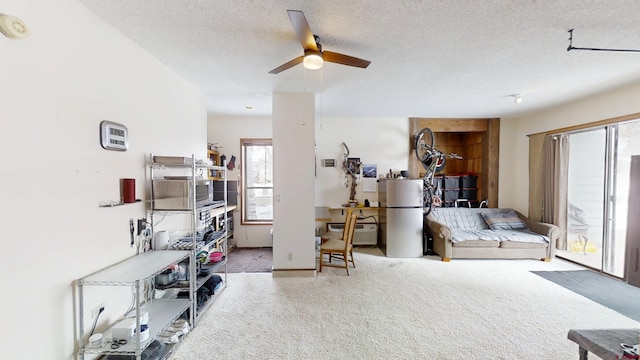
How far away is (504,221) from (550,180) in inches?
40.2

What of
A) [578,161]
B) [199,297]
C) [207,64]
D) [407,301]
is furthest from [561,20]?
[199,297]

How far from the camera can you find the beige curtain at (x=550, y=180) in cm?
428

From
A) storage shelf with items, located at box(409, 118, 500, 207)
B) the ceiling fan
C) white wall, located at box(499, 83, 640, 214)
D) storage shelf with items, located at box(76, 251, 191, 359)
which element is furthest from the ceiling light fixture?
white wall, located at box(499, 83, 640, 214)

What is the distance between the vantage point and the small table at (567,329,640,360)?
1.45 meters

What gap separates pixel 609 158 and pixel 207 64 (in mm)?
5767

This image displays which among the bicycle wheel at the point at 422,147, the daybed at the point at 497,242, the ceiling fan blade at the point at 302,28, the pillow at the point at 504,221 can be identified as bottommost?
the daybed at the point at 497,242

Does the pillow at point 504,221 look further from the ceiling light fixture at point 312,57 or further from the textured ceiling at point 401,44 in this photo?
the ceiling light fixture at point 312,57

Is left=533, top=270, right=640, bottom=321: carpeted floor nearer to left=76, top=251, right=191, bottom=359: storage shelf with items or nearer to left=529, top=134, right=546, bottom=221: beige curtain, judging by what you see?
left=529, top=134, right=546, bottom=221: beige curtain

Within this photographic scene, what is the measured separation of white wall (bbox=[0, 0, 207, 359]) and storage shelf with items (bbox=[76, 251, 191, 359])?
0.08 metres

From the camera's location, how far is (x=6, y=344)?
1.31m

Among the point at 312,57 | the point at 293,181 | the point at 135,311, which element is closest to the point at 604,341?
the point at 312,57

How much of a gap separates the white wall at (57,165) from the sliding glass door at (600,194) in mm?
6150

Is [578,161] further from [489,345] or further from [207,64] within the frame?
[207,64]

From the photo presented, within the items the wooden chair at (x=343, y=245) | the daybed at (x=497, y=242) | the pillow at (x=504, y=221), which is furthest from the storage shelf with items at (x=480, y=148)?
the wooden chair at (x=343, y=245)
